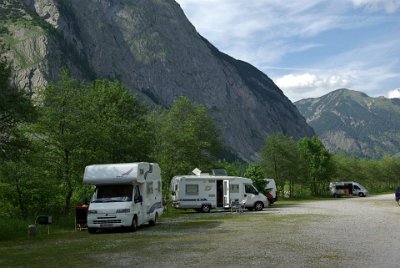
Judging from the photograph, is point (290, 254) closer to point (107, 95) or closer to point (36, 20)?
point (107, 95)

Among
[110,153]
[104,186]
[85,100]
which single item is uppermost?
[85,100]

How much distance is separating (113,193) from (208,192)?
16.0 metres

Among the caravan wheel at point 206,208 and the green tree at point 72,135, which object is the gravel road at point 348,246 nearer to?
the green tree at point 72,135

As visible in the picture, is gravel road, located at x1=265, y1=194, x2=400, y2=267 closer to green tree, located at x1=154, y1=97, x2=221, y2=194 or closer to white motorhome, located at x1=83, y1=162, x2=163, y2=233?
white motorhome, located at x1=83, y1=162, x2=163, y2=233

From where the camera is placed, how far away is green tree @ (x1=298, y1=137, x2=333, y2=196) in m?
78.8

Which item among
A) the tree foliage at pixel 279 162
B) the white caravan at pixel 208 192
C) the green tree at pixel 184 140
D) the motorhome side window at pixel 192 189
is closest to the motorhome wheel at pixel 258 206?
the white caravan at pixel 208 192

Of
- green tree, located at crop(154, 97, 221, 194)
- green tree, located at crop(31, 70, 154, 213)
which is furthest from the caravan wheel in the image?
green tree, located at crop(154, 97, 221, 194)

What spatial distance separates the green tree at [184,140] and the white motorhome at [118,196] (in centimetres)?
2128

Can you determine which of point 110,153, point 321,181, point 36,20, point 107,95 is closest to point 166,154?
point 107,95

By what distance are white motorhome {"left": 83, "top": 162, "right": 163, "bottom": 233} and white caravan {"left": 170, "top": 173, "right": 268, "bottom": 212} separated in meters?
13.0

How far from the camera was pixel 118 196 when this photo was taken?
75.0ft

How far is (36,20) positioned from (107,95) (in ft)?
518

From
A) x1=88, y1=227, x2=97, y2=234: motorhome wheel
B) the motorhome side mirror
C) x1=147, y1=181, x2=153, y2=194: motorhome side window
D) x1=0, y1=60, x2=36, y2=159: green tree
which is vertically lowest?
x1=88, y1=227, x2=97, y2=234: motorhome wheel

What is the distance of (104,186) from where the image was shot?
2328 centimetres
